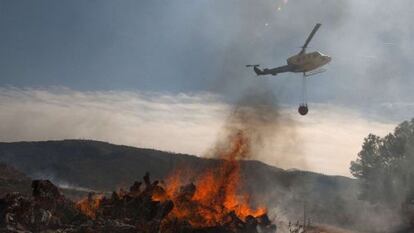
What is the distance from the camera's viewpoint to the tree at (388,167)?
51.0 meters

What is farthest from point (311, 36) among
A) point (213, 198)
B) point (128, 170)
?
point (128, 170)

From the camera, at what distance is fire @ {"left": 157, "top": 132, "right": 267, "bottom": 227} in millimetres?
24953

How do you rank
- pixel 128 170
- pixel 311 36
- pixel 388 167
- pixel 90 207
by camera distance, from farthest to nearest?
pixel 128 170
pixel 388 167
pixel 311 36
pixel 90 207

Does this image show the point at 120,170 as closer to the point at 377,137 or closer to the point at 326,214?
the point at 326,214

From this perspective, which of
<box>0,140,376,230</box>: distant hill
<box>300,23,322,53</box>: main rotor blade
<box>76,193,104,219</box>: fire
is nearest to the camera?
<box>76,193,104,219</box>: fire

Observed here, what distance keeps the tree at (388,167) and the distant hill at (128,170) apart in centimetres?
673

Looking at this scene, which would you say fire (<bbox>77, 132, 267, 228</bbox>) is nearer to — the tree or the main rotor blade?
the main rotor blade

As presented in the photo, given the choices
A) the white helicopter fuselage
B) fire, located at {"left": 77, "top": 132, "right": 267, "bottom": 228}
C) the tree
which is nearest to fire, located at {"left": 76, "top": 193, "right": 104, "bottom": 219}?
fire, located at {"left": 77, "top": 132, "right": 267, "bottom": 228}

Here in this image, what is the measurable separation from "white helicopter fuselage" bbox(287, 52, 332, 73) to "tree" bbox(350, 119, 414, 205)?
90.6 ft

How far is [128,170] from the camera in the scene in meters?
85.9

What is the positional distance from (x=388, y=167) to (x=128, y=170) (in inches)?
1946

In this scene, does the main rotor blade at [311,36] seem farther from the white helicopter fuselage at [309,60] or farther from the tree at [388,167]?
the tree at [388,167]

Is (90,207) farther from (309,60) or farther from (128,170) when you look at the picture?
(128,170)

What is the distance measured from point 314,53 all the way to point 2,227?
2115cm
